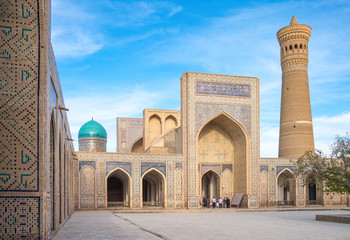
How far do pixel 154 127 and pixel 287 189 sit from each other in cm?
902

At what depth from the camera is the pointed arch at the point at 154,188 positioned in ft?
61.4

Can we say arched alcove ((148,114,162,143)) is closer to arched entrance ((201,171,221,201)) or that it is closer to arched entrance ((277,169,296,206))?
arched entrance ((201,171,221,201))

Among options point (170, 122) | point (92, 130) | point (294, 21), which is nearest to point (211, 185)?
point (170, 122)

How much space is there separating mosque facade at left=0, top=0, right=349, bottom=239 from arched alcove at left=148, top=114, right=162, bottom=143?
0.07 metres

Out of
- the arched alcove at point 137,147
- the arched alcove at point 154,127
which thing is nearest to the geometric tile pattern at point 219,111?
the arched alcove at point 154,127

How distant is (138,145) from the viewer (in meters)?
31.5

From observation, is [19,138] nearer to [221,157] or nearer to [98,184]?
[98,184]

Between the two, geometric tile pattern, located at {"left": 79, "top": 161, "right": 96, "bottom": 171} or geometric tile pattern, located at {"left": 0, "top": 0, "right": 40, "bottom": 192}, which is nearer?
geometric tile pattern, located at {"left": 0, "top": 0, "right": 40, "bottom": 192}

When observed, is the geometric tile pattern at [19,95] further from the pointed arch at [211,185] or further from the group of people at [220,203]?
the pointed arch at [211,185]

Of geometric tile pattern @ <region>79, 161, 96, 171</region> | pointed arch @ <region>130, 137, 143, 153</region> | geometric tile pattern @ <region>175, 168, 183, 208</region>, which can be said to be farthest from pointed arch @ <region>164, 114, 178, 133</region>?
geometric tile pattern @ <region>79, 161, 96, 171</region>

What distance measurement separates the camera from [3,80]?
20.0 feet

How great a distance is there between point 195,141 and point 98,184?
16.1 ft

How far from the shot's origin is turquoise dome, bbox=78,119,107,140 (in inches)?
1244

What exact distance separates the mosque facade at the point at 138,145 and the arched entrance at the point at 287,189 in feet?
0.24
